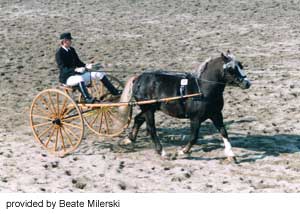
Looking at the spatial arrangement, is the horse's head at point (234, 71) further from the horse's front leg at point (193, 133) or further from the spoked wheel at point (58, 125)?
the spoked wheel at point (58, 125)

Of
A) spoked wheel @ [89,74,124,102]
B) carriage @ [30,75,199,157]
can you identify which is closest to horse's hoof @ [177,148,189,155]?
carriage @ [30,75,199,157]

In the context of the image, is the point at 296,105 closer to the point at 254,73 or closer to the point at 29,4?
the point at 254,73

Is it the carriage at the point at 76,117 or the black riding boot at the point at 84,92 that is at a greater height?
the black riding boot at the point at 84,92

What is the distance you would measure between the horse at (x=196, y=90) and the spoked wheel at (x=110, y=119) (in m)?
0.45

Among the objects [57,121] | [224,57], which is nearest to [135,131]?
[57,121]

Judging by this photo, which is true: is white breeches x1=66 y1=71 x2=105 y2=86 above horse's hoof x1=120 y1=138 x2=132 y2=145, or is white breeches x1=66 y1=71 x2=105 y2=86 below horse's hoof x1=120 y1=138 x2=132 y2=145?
above

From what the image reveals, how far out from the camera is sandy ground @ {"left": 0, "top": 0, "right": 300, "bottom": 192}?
9297 mm

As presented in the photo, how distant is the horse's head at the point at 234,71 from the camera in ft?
32.1

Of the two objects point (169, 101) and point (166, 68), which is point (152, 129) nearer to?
point (169, 101)

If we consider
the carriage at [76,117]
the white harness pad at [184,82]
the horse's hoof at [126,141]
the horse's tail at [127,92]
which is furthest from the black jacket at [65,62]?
the white harness pad at [184,82]


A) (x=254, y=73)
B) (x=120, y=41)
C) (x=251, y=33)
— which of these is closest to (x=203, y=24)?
(x=251, y=33)

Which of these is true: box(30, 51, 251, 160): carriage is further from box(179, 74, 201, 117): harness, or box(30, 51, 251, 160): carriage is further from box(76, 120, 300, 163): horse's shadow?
box(76, 120, 300, 163): horse's shadow

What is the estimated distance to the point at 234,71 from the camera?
9.81 meters
